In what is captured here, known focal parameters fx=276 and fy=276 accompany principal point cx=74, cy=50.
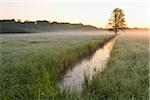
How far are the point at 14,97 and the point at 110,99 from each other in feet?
10.2

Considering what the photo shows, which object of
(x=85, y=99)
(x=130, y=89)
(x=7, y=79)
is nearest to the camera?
(x=85, y=99)

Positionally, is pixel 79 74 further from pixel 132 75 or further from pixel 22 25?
pixel 22 25

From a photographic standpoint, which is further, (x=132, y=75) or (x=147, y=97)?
(x=132, y=75)

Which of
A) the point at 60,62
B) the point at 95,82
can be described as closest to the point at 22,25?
the point at 60,62

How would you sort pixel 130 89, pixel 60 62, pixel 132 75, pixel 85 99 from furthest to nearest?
pixel 60 62, pixel 132 75, pixel 130 89, pixel 85 99

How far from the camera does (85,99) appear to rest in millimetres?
8414

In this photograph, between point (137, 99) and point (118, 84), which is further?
point (118, 84)

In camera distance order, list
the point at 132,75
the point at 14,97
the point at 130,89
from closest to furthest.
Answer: the point at 14,97, the point at 130,89, the point at 132,75

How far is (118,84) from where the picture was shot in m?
10.8

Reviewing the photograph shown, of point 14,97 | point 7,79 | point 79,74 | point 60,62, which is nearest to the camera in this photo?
point 14,97

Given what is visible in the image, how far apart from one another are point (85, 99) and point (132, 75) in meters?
4.92

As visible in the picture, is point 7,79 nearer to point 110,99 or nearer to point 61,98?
point 61,98

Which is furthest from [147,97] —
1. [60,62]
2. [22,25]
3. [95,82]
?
[22,25]

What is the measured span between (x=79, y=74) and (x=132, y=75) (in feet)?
15.0
